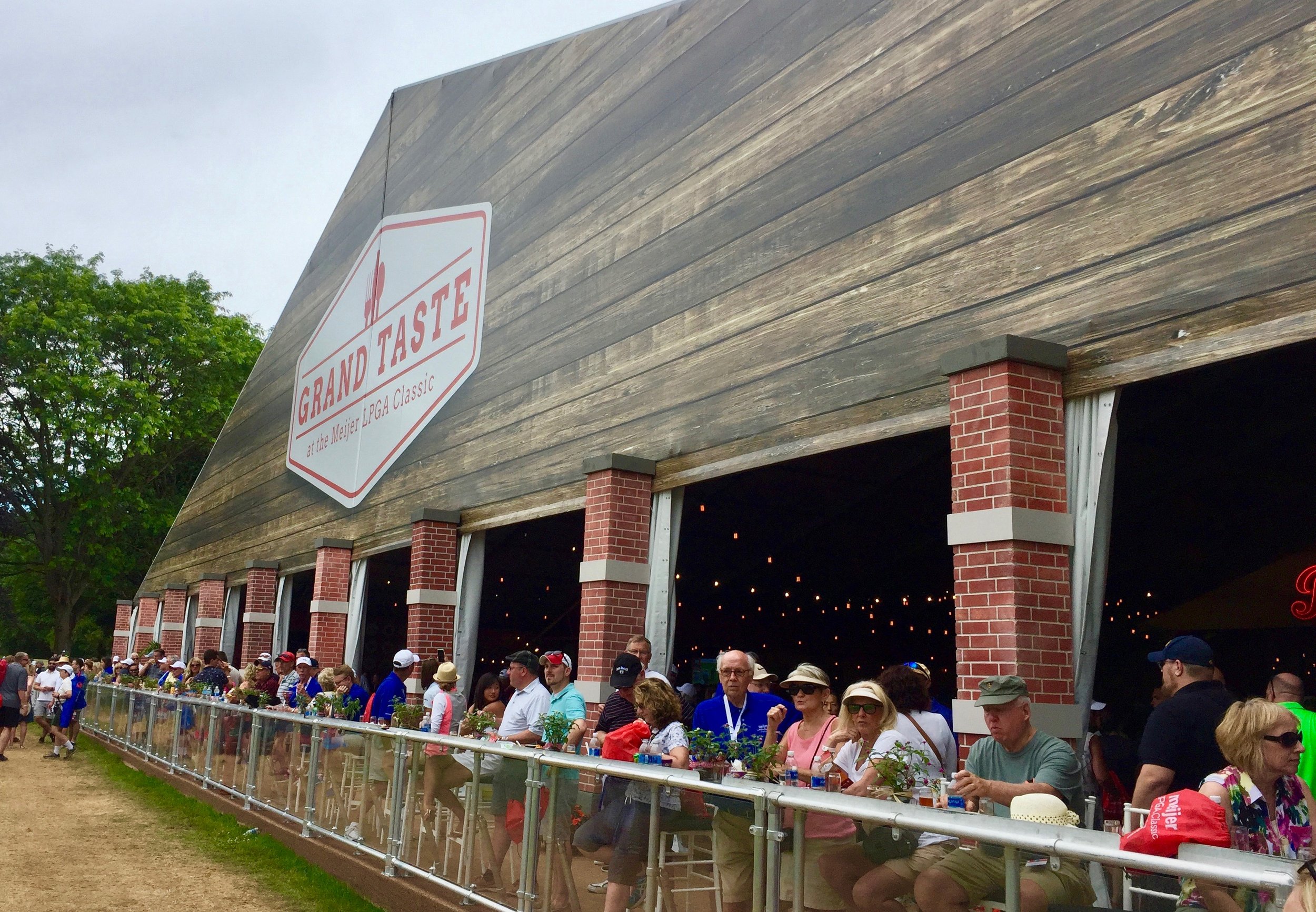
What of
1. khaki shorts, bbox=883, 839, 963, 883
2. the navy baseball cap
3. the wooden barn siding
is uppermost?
→ the wooden barn siding

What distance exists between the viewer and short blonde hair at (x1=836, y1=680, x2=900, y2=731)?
4781mm

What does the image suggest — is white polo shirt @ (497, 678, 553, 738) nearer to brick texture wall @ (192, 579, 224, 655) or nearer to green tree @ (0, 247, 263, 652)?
brick texture wall @ (192, 579, 224, 655)

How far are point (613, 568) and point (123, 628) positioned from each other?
82.9 ft

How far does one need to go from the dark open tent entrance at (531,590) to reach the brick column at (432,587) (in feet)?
6.42

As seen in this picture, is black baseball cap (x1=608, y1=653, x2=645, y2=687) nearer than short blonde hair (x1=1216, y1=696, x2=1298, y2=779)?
No

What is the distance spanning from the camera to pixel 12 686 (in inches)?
648

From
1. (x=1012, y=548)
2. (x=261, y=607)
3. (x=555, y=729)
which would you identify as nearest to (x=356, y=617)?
(x=261, y=607)

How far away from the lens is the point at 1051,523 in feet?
18.9

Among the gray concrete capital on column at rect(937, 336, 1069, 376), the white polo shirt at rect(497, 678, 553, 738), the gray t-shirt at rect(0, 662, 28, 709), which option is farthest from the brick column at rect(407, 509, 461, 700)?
the gray t-shirt at rect(0, 662, 28, 709)

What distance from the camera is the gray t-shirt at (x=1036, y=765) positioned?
4.18 meters

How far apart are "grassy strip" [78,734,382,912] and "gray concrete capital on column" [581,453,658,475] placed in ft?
12.1

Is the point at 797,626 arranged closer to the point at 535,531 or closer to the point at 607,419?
the point at 535,531

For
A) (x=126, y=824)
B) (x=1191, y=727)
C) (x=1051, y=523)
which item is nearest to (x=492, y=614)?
(x=126, y=824)

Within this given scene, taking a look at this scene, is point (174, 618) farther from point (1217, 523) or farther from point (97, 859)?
point (1217, 523)
